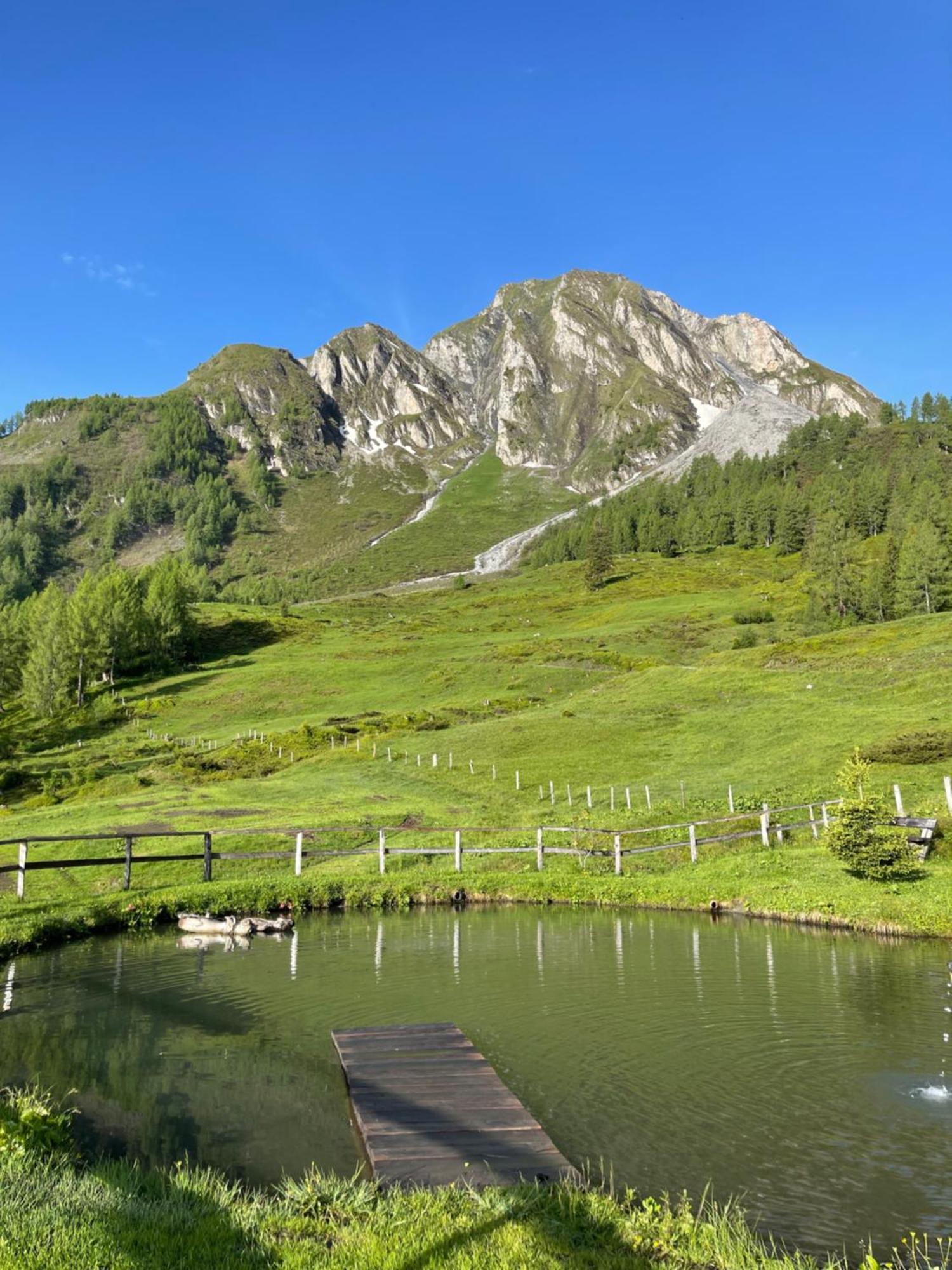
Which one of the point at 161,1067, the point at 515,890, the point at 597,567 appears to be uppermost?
the point at 597,567

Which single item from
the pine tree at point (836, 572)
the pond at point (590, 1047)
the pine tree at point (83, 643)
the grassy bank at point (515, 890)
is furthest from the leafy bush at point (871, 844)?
the pine tree at point (83, 643)

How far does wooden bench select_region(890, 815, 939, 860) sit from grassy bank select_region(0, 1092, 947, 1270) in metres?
23.4

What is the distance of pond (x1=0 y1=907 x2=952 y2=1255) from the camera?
406 inches

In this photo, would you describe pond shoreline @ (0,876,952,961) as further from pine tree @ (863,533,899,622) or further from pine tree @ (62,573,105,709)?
pine tree @ (863,533,899,622)

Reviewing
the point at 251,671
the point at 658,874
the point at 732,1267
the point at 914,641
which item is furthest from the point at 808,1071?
the point at 251,671

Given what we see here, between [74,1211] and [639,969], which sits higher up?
[74,1211]

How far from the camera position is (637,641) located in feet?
390

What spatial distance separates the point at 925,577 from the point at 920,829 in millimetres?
102450

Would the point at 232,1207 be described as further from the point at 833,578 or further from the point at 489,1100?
the point at 833,578

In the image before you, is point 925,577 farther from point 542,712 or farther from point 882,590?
point 542,712

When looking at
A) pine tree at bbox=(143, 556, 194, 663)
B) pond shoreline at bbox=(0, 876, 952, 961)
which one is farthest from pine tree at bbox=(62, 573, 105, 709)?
pond shoreline at bbox=(0, 876, 952, 961)

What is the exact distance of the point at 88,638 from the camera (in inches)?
4975

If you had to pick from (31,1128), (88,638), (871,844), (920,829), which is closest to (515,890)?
(871,844)

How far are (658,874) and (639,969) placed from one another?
13341 mm
